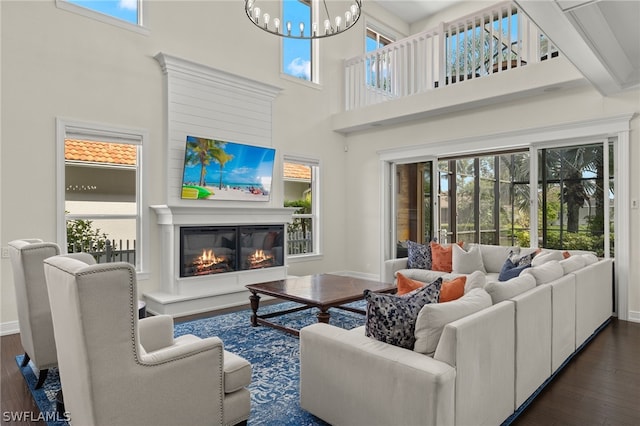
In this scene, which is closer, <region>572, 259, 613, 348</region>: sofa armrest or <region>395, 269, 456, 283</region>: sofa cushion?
<region>572, 259, 613, 348</region>: sofa armrest

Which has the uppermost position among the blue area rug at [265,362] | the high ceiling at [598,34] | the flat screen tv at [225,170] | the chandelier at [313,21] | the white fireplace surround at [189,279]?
the chandelier at [313,21]

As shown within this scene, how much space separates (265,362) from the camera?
11.0 feet

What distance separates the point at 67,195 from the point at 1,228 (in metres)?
0.72

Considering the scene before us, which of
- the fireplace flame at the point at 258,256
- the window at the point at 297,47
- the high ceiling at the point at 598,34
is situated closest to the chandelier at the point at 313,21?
the window at the point at 297,47

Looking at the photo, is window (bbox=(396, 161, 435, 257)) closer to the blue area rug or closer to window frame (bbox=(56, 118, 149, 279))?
the blue area rug

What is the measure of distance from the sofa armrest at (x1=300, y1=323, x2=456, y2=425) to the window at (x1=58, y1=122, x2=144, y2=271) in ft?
11.6

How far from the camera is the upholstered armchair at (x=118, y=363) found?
167 cm

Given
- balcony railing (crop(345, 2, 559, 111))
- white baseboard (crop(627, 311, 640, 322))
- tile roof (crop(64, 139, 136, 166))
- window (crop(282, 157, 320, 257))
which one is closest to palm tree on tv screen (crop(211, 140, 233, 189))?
tile roof (crop(64, 139, 136, 166))

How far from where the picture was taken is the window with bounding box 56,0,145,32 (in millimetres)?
4621

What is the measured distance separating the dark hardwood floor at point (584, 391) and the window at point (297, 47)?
18.1 ft

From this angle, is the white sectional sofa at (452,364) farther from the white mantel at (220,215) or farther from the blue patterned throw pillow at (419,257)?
the white mantel at (220,215)

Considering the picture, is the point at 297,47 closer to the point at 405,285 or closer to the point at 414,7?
the point at 414,7

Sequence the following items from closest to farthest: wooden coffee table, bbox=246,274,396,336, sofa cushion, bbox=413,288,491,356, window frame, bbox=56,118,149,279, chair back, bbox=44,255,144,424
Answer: chair back, bbox=44,255,144,424, sofa cushion, bbox=413,288,491,356, wooden coffee table, bbox=246,274,396,336, window frame, bbox=56,118,149,279

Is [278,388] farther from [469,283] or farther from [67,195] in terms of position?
[67,195]
